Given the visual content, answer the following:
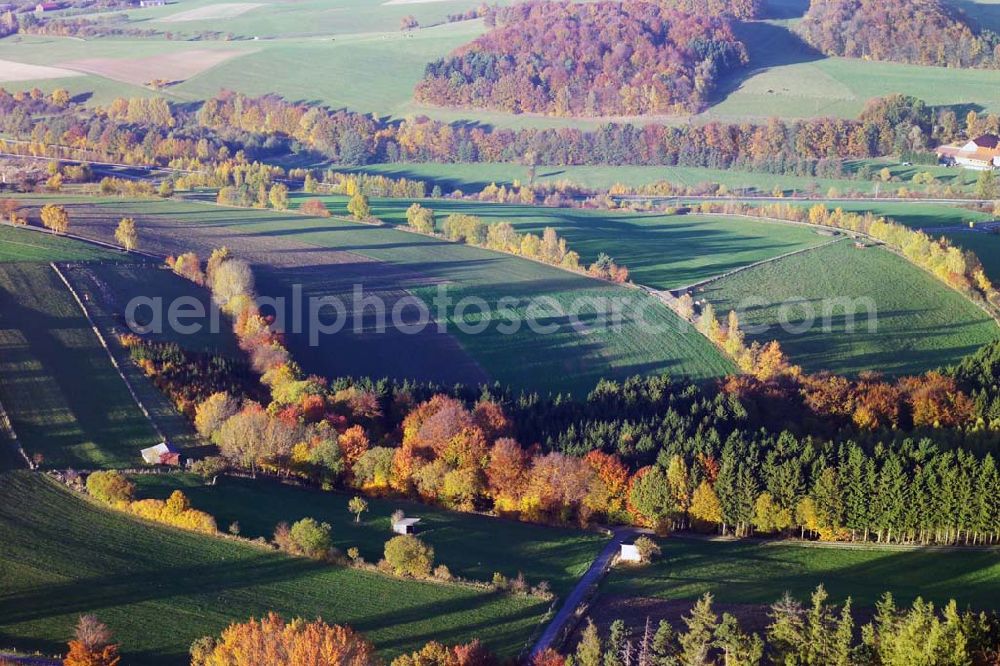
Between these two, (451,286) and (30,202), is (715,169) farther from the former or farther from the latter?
(30,202)

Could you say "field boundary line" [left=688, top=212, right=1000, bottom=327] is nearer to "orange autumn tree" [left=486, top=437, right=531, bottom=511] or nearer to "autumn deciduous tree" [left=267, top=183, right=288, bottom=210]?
"autumn deciduous tree" [left=267, top=183, right=288, bottom=210]

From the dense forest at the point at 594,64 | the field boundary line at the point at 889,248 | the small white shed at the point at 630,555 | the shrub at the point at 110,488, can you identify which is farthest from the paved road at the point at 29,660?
the dense forest at the point at 594,64

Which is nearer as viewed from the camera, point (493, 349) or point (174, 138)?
point (493, 349)

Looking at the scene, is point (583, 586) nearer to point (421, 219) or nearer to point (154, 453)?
point (154, 453)

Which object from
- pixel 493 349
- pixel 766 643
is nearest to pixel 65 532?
pixel 766 643

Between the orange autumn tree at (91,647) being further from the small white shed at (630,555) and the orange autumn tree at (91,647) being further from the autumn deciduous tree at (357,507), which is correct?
the small white shed at (630,555)

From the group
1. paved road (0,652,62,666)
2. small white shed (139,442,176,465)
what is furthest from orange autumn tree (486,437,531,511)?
paved road (0,652,62,666)

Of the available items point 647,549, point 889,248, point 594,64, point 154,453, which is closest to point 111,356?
point 154,453
